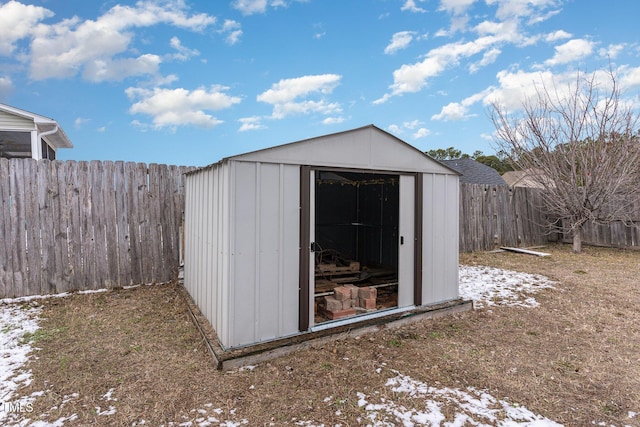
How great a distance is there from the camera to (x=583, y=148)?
10.3 metres

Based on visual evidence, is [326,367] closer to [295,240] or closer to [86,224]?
[295,240]

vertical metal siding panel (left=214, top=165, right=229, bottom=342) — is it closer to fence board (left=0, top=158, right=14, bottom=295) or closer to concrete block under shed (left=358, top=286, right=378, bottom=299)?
concrete block under shed (left=358, top=286, right=378, bottom=299)

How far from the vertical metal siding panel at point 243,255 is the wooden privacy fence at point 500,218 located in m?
7.53

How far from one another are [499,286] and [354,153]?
4001 mm

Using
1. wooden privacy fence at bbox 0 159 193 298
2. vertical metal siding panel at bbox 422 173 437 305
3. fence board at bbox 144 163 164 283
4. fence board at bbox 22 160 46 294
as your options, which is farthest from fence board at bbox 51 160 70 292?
vertical metal siding panel at bbox 422 173 437 305

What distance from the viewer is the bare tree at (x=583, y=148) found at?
934cm

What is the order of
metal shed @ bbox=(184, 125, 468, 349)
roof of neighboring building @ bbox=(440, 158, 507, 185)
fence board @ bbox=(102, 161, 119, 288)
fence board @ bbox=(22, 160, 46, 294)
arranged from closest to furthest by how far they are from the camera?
metal shed @ bbox=(184, 125, 468, 349), fence board @ bbox=(22, 160, 46, 294), fence board @ bbox=(102, 161, 119, 288), roof of neighboring building @ bbox=(440, 158, 507, 185)

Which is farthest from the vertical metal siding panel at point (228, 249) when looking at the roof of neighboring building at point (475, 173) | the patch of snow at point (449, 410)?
the roof of neighboring building at point (475, 173)

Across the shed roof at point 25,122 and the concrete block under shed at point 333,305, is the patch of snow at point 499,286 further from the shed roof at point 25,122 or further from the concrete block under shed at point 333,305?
the shed roof at point 25,122

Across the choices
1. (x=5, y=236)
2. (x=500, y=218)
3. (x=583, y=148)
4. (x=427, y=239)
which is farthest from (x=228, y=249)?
(x=583, y=148)

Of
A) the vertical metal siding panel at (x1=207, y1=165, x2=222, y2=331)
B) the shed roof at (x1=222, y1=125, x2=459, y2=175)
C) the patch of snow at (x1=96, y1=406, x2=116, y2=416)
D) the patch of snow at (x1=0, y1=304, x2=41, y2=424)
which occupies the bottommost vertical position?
the patch of snow at (x1=96, y1=406, x2=116, y2=416)

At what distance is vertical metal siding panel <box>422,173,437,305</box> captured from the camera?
4.36 metres

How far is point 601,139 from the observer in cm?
955

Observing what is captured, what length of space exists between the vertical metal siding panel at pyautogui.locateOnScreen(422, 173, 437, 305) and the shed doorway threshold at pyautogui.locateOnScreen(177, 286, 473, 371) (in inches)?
8.9
